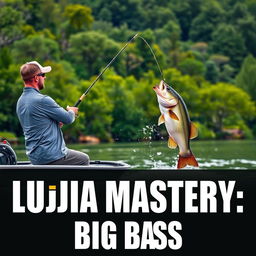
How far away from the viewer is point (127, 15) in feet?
474

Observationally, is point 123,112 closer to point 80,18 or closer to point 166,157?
point 80,18

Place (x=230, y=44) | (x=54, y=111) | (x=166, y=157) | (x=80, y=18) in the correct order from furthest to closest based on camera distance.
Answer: (x=230, y=44) → (x=80, y=18) → (x=166, y=157) → (x=54, y=111)

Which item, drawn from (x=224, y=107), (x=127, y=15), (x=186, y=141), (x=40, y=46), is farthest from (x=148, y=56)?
(x=186, y=141)

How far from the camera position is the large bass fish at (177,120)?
9570 mm

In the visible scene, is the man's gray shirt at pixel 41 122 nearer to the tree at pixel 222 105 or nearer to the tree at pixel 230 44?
the tree at pixel 222 105

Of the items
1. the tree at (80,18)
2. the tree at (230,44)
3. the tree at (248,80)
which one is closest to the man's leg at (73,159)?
the tree at (248,80)

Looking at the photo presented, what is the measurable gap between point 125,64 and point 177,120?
84192 millimetres

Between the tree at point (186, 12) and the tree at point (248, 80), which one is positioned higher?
the tree at point (186, 12)

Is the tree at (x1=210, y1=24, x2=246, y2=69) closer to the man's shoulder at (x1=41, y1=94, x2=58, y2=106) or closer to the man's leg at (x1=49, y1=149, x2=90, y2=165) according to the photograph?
the man's leg at (x1=49, y1=149, x2=90, y2=165)

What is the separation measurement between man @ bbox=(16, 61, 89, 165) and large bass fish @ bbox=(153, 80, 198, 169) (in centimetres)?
89

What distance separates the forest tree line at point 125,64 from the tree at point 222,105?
3.2 inches

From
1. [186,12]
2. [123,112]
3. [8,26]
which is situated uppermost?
[186,12]

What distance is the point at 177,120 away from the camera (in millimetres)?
9633

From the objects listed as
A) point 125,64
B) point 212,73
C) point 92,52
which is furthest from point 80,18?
point 92,52
